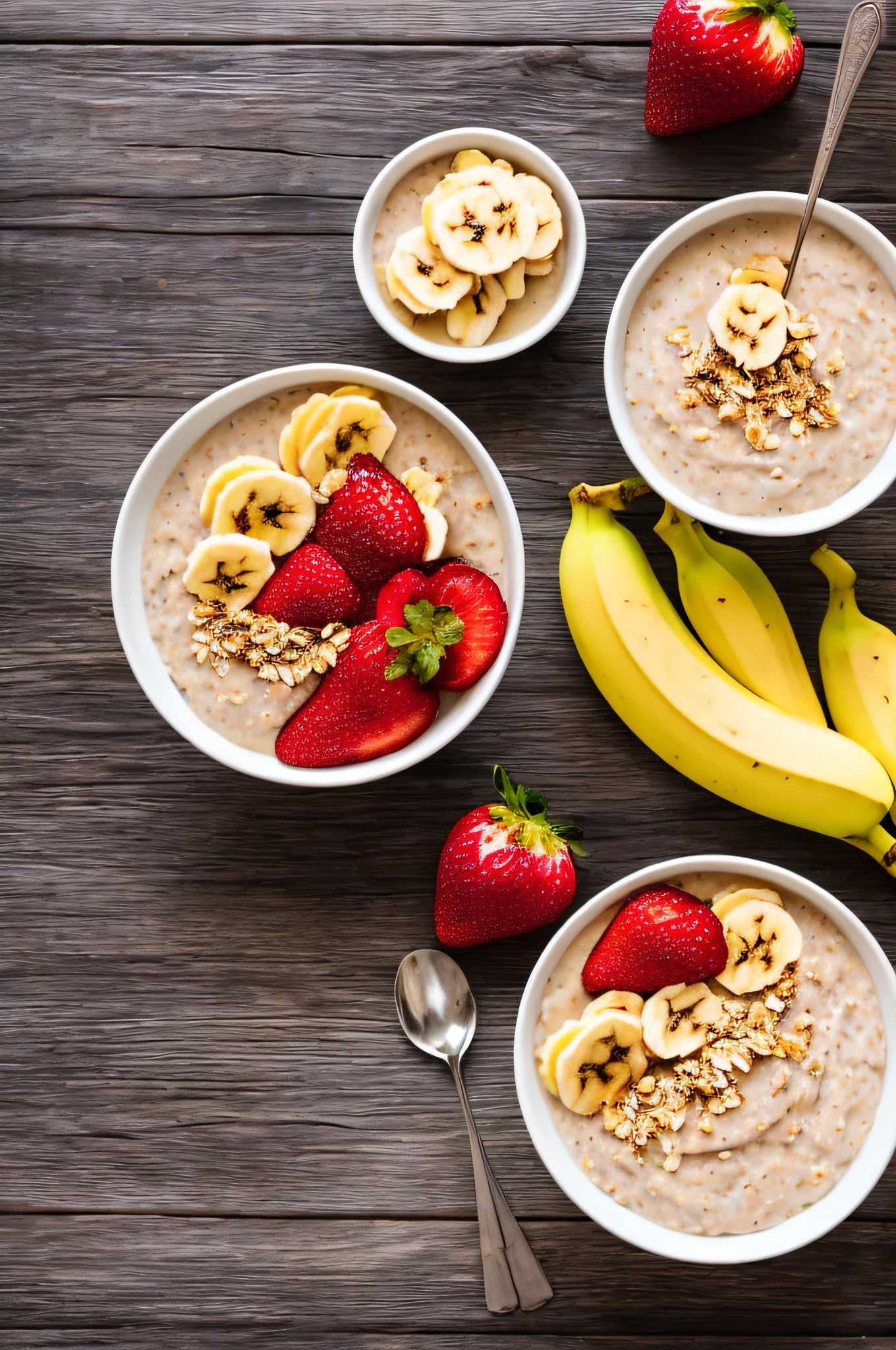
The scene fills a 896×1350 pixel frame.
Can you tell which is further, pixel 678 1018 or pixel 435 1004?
pixel 435 1004

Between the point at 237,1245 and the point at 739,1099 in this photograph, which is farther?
the point at 237,1245

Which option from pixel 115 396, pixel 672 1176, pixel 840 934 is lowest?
pixel 672 1176

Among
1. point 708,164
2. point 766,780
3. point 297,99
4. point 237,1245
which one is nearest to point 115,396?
point 297,99

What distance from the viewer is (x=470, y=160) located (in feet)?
5.07

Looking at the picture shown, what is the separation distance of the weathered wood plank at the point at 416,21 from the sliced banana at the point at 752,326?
62 centimetres

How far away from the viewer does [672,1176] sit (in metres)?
1.47

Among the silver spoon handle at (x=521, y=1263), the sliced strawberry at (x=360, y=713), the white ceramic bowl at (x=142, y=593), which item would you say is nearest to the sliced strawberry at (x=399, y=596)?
the sliced strawberry at (x=360, y=713)

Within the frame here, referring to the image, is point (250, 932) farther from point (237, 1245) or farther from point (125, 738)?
point (237, 1245)

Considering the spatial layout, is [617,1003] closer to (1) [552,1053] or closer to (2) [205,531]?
(1) [552,1053]

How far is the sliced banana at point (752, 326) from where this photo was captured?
139cm

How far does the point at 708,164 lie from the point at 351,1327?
7.28 feet

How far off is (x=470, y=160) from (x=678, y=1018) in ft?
4.87

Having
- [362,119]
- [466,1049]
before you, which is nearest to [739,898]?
[466,1049]

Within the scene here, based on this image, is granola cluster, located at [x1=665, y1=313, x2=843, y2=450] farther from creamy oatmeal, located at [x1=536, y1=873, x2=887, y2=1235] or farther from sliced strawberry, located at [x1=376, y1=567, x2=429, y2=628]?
creamy oatmeal, located at [x1=536, y1=873, x2=887, y2=1235]
